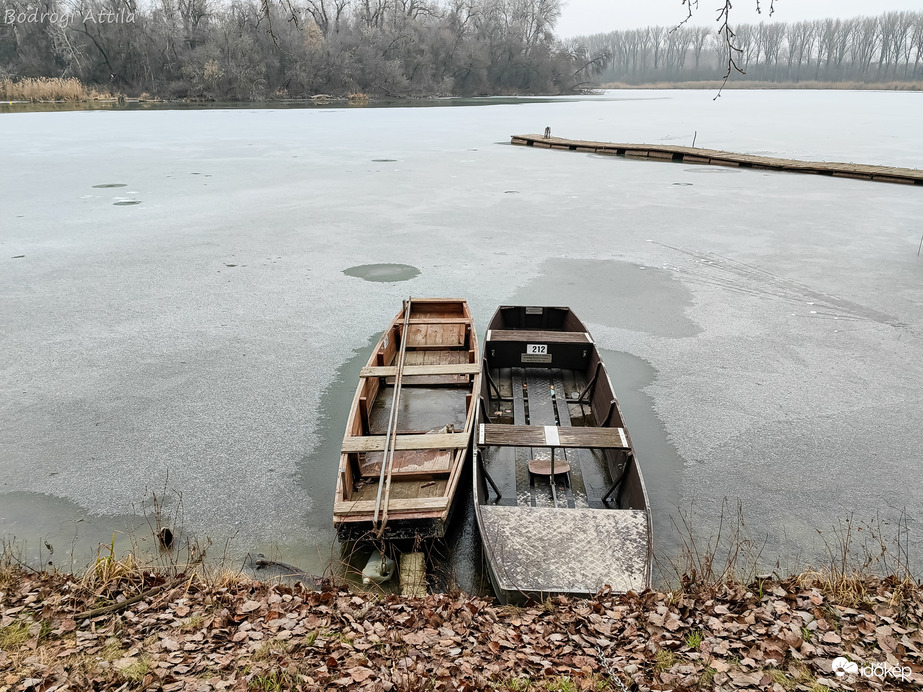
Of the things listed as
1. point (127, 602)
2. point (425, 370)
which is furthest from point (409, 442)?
point (127, 602)

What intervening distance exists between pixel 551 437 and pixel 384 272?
611 cm

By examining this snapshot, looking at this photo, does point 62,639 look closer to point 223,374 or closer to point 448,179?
point 223,374

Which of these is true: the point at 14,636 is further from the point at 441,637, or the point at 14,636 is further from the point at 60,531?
the point at 441,637

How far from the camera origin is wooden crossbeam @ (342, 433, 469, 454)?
5.01 m

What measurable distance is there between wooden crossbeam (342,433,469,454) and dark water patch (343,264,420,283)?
5240 mm

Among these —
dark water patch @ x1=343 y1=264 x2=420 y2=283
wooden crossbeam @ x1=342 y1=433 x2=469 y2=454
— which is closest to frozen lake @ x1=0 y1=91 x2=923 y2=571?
dark water patch @ x1=343 y1=264 x2=420 y2=283

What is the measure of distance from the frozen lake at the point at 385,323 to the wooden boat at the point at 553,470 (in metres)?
0.44

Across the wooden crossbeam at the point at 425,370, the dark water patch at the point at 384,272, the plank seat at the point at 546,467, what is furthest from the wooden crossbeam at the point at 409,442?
the dark water patch at the point at 384,272

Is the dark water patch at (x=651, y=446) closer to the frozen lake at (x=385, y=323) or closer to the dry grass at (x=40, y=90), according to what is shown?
the frozen lake at (x=385, y=323)

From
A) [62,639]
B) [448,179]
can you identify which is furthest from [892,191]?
[62,639]

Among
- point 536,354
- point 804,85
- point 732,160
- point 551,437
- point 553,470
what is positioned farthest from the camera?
point 804,85

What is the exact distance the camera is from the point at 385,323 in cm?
852

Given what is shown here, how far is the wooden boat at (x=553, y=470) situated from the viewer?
4.04 metres

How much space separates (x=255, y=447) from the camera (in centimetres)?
576
